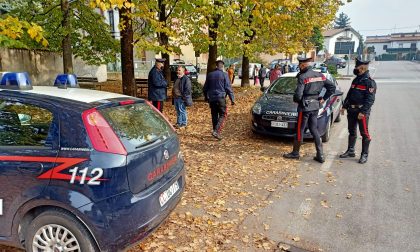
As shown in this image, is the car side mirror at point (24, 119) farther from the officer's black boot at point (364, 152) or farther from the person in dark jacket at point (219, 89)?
the officer's black boot at point (364, 152)

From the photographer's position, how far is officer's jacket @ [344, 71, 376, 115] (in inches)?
221

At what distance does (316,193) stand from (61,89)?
11.9 feet

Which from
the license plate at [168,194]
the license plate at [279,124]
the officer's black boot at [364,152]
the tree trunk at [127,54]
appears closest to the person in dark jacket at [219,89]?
the license plate at [279,124]

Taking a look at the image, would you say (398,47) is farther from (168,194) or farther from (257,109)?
(168,194)

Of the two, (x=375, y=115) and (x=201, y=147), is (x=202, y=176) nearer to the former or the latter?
(x=201, y=147)

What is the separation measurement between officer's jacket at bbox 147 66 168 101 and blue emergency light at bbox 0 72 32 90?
4955 millimetres

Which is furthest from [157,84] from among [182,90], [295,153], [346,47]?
[346,47]

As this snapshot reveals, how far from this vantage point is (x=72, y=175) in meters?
2.52

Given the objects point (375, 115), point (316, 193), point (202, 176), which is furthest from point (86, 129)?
point (375, 115)

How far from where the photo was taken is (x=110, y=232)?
2.53 m

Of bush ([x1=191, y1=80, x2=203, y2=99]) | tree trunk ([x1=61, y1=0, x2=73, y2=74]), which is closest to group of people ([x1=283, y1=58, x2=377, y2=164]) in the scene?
bush ([x1=191, y1=80, x2=203, y2=99])

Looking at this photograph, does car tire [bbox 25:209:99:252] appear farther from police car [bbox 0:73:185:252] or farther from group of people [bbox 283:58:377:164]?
group of people [bbox 283:58:377:164]

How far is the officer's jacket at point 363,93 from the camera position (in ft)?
18.5

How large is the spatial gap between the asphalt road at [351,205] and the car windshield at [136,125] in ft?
5.15
